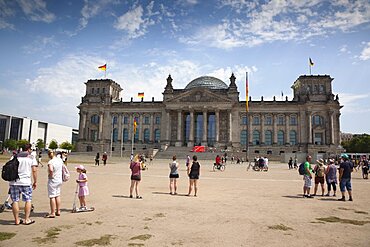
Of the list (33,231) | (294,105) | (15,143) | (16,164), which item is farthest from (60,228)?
(15,143)

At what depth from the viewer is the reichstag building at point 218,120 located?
7231cm

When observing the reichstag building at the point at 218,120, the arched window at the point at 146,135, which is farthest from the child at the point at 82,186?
the arched window at the point at 146,135

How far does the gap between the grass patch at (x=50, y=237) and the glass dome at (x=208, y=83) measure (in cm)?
8005

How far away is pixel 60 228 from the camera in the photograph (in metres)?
7.68

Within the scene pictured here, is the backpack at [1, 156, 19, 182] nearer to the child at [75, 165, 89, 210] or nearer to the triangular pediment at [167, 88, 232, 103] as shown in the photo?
the child at [75, 165, 89, 210]

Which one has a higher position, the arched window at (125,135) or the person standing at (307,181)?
the arched window at (125,135)

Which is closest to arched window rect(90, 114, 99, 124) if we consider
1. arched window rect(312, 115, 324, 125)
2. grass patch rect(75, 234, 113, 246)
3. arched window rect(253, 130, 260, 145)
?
arched window rect(253, 130, 260, 145)

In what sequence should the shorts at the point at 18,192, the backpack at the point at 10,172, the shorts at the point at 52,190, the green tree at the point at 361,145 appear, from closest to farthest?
the backpack at the point at 10,172 → the shorts at the point at 18,192 → the shorts at the point at 52,190 → the green tree at the point at 361,145

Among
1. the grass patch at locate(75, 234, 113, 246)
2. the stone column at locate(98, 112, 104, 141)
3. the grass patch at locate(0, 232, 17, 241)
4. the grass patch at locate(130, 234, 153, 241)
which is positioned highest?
the stone column at locate(98, 112, 104, 141)

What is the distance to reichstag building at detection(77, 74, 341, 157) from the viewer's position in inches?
2847

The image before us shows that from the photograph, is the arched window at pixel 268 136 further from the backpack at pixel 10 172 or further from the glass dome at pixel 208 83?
the backpack at pixel 10 172

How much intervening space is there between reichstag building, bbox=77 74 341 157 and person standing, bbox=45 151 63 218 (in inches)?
2384

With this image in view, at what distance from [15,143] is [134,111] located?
6721 cm

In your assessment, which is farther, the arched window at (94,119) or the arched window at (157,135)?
the arched window at (94,119)
